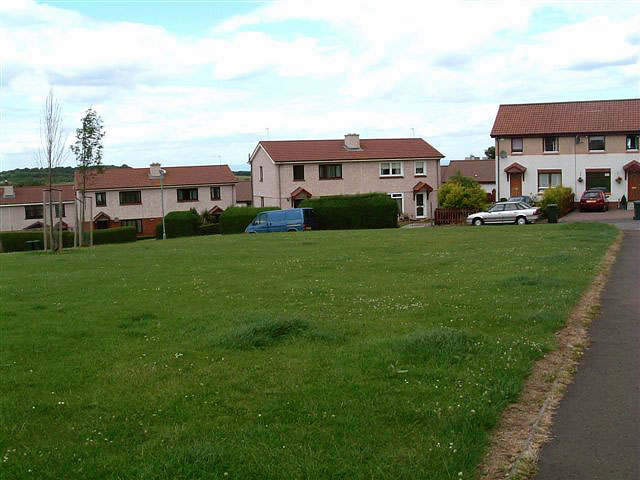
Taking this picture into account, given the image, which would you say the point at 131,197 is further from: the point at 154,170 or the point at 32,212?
the point at 32,212

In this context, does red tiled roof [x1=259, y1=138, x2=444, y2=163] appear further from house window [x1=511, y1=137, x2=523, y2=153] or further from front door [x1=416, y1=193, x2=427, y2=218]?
house window [x1=511, y1=137, x2=523, y2=153]

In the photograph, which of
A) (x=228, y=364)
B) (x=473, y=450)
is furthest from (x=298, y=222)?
(x=473, y=450)

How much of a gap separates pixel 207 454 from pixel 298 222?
37799 millimetres

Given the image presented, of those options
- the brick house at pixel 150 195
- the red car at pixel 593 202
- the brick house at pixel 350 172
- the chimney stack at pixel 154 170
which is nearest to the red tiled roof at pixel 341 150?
the brick house at pixel 350 172

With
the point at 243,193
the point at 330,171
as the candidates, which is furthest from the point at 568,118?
the point at 243,193

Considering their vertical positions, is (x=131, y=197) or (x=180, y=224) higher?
(x=131, y=197)

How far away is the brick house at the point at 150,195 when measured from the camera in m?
68.9

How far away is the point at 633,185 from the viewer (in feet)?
184

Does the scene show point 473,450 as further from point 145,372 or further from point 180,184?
point 180,184

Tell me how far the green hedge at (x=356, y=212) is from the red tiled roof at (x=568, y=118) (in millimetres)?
→ 19018

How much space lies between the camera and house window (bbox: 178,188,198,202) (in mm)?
70812

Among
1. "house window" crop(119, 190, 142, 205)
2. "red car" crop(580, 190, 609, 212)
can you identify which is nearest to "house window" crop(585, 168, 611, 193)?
"red car" crop(580, 190, 609, 212)

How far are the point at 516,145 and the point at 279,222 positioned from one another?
84.9 ft

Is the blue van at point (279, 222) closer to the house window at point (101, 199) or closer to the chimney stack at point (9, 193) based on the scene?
the house window at point (101, 199)
